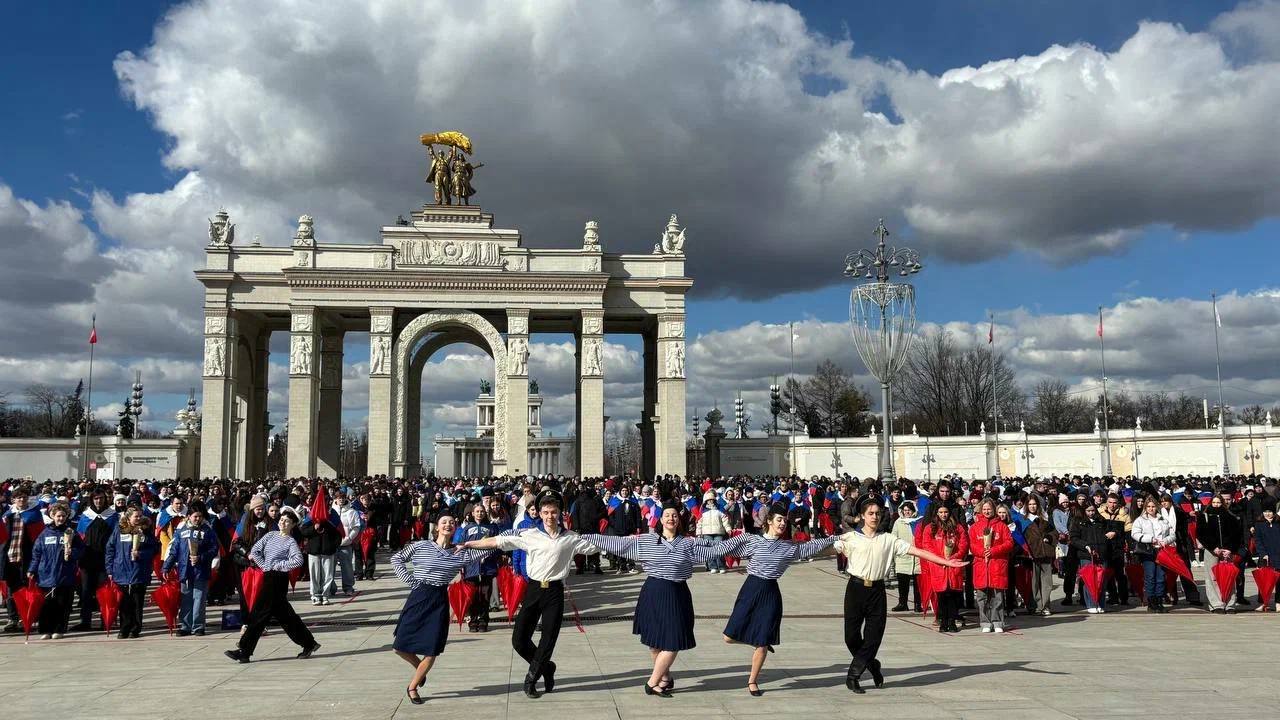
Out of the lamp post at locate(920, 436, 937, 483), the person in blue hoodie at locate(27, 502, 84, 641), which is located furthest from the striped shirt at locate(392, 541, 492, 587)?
the lamp post at locate(920, 436, 937, 483)

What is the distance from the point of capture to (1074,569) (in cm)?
1477

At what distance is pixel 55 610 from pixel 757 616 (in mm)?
9514

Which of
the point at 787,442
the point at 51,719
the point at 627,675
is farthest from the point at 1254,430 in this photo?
the point at 51,719

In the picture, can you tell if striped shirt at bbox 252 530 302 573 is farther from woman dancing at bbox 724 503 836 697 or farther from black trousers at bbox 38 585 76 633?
woman dancing at bbox 724 503 836 697

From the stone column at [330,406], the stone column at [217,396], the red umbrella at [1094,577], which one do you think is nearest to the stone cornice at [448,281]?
Answer: the stone column at [217,396]

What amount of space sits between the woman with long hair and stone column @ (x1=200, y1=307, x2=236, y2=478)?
3678 centimetres

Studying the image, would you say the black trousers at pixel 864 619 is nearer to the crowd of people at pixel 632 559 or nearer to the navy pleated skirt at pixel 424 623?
the crowd of people at pixel 632 559

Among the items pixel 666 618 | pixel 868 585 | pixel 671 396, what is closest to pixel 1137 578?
pixel 868 585

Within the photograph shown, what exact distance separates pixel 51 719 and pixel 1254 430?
55133 millimetres

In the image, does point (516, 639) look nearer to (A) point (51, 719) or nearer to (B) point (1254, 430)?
(A) point (51, 719)

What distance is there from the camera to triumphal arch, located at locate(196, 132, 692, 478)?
42594 mm

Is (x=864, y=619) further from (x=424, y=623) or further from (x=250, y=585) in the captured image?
(x=250, y=585)

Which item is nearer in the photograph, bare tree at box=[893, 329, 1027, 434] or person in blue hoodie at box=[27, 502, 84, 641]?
person in blue hoodie at box=[27, 502, 84, 641]

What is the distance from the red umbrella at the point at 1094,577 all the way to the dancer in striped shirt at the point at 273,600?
431 inches
